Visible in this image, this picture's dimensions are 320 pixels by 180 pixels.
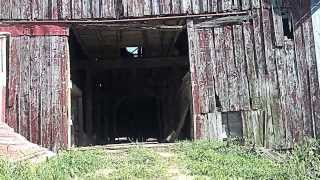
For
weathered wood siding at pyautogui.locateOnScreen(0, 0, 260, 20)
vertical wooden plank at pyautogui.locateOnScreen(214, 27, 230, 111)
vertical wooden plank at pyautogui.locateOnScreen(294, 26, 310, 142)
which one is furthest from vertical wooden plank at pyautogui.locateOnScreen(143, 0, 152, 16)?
vertical wooden plank at pyautogui.locateOnScreen(294, 26, 310, 142)

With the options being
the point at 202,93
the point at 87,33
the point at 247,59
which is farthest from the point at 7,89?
the point at 247,59

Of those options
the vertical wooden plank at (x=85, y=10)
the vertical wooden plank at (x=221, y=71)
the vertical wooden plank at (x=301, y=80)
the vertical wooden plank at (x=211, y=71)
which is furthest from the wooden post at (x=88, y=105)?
the vertical wooden plank at (x=301, y=80)

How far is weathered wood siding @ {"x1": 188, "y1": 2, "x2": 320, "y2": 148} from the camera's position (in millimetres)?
15859

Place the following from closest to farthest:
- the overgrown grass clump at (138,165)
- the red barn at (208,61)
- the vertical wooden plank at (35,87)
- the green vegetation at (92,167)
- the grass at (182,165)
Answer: the green vegetation at (92,167)
the grass at (182,165)
the overgrown grass clump at (138,165)
the vertical wooden plank at (35,87)
the red barn at (208,61)

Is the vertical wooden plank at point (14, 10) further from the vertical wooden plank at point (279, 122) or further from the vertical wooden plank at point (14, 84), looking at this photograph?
the vertical wooden plank at point (279, 122)

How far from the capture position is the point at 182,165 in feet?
42.0

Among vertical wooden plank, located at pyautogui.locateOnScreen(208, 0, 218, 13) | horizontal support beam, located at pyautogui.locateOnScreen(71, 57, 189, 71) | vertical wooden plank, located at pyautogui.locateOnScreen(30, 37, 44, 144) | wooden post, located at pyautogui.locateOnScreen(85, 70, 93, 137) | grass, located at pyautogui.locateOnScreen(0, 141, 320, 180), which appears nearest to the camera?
grass, located at pyautogui.locateOnScreen(0, 141, 320, 180)

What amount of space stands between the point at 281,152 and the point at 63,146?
625 centimetres

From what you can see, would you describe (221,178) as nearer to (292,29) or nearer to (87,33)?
(292,29)

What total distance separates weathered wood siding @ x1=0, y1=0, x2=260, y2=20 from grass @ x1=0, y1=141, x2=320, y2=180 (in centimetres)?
417

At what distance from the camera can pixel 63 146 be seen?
15391mm

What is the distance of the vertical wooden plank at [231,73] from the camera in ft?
52.4

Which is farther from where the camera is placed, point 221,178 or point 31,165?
point 31,165

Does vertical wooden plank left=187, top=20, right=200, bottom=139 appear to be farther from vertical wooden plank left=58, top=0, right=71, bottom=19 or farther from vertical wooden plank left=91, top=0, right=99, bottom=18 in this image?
vertical wooden plank left=58, top=0, right=71, bottom=19
